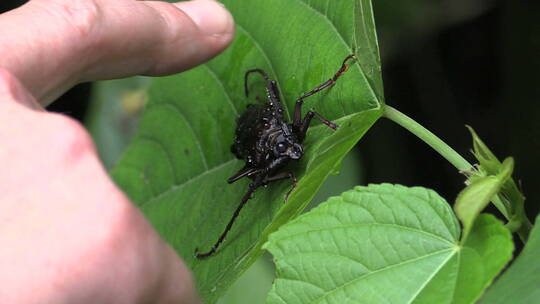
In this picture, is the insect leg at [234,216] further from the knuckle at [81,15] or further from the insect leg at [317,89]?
the knuckle at [81,15]

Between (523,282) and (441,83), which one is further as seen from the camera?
(441,83)

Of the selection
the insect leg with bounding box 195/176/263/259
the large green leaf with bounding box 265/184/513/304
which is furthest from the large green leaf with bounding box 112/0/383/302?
the large green leaf with bounding box 265/184/513/304

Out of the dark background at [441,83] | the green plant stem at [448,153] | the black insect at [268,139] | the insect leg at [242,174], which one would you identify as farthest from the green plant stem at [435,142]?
the dark background at [441,83]

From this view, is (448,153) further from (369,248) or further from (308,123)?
(308,123)

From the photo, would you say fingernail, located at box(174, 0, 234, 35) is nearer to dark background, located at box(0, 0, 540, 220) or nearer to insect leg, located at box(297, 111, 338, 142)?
insect leg, located at box(297, 111, 338, 142)

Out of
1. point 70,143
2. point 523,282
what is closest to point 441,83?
point 523,282

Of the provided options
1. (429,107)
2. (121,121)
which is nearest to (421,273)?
(429,107)
